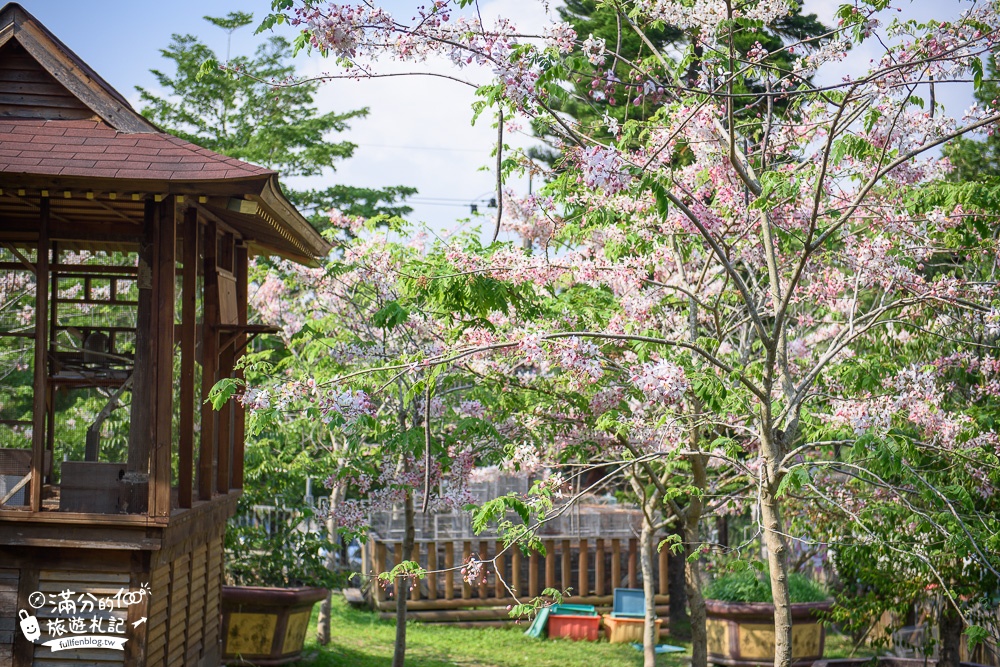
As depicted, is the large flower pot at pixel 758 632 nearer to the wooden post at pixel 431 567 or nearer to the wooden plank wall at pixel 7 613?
the wooden post at pixel 431 567

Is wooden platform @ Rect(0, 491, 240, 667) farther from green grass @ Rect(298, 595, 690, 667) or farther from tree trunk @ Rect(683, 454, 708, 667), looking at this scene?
tree trunk @ Rect(683, 454, 708, 667)

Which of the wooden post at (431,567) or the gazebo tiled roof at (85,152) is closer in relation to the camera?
the gazebo tiled roof at (85,152)

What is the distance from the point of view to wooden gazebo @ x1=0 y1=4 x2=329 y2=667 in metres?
5.76

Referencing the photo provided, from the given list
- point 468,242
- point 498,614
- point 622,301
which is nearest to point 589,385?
point 622,301

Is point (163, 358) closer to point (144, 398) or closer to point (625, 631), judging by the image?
point (144, 398)

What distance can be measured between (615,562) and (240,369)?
7.11 metres

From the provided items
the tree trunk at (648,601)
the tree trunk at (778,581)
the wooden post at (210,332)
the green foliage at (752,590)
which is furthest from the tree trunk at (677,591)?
the tree trunk at (778,581)

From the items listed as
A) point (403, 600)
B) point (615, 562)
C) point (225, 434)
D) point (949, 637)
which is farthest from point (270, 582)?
point (949, 637)

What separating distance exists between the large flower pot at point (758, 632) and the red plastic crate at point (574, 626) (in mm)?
2479

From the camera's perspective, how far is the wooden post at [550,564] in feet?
42.9

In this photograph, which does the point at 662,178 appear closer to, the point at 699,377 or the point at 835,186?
the point at 699,377

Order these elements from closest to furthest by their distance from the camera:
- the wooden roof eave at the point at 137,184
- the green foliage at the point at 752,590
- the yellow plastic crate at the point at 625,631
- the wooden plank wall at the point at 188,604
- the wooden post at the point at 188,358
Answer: the wooden roof eave at the point at 137,184
the wooden plank wall at the point at 188,604
the wooden post at the point at 188,358
the green foliage at the point at 752,590
the yellow plastic crate at the point at 625,631

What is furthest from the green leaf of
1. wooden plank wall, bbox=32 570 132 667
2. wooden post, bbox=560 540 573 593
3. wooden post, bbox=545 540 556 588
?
wooden post, bbox=560 540 573 593

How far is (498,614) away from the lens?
43.0 feet
